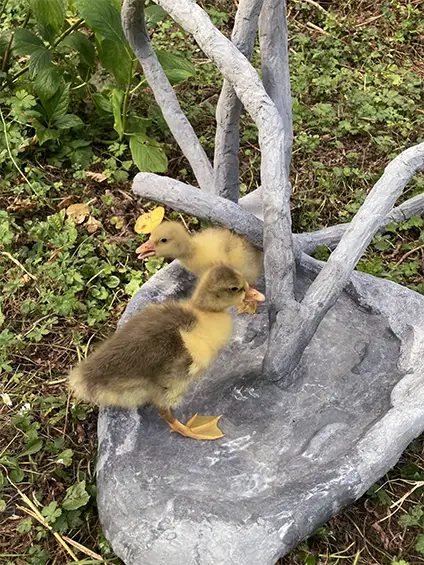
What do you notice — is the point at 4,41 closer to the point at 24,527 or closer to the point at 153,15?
the point at 153,15

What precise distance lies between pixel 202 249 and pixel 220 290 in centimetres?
36

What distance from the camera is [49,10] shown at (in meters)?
3.16

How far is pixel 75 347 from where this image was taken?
271 cm

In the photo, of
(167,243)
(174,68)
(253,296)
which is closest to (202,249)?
(167,243)

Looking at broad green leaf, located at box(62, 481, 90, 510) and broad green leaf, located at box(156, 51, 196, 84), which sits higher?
broad green leaf, located at box(156, 51, 196, 84)

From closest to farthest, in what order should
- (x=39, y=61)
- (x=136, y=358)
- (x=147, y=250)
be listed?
(x=136, y=358) → (x=147, y=250) → (x=39, y=61)

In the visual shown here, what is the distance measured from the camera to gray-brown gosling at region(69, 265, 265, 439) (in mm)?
2004

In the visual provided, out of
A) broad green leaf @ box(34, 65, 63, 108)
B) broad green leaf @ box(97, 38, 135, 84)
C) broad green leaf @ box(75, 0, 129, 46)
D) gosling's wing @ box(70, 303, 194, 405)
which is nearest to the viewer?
gosling's wing @ box(70, 303, 194, 405)

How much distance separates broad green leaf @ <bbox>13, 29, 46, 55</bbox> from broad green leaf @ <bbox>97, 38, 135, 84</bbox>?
31 centimetres

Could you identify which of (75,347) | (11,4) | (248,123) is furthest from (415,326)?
(11,4)

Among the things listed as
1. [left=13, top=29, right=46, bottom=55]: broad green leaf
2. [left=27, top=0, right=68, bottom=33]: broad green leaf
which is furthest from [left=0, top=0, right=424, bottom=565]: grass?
[left=27, top=0, right=68, bottom=33]: broad green leaf

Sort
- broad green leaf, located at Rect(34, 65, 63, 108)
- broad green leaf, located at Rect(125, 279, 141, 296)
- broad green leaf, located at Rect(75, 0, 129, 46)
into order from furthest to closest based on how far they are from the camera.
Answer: broad green leaf, located at Rect(34, 65, 63, 108) → broad green leaf, located at Rect(75, 0, 129, 46) → broad green leaf, located at Rect(125, 279, 141, 296)

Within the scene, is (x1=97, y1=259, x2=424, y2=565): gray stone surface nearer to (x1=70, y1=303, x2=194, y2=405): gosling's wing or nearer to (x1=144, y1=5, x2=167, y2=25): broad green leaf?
(x1=70, y1=303, x2=194, y2=405): gosling's wing

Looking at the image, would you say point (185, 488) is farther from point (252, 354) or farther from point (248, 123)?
point (248, 123)
